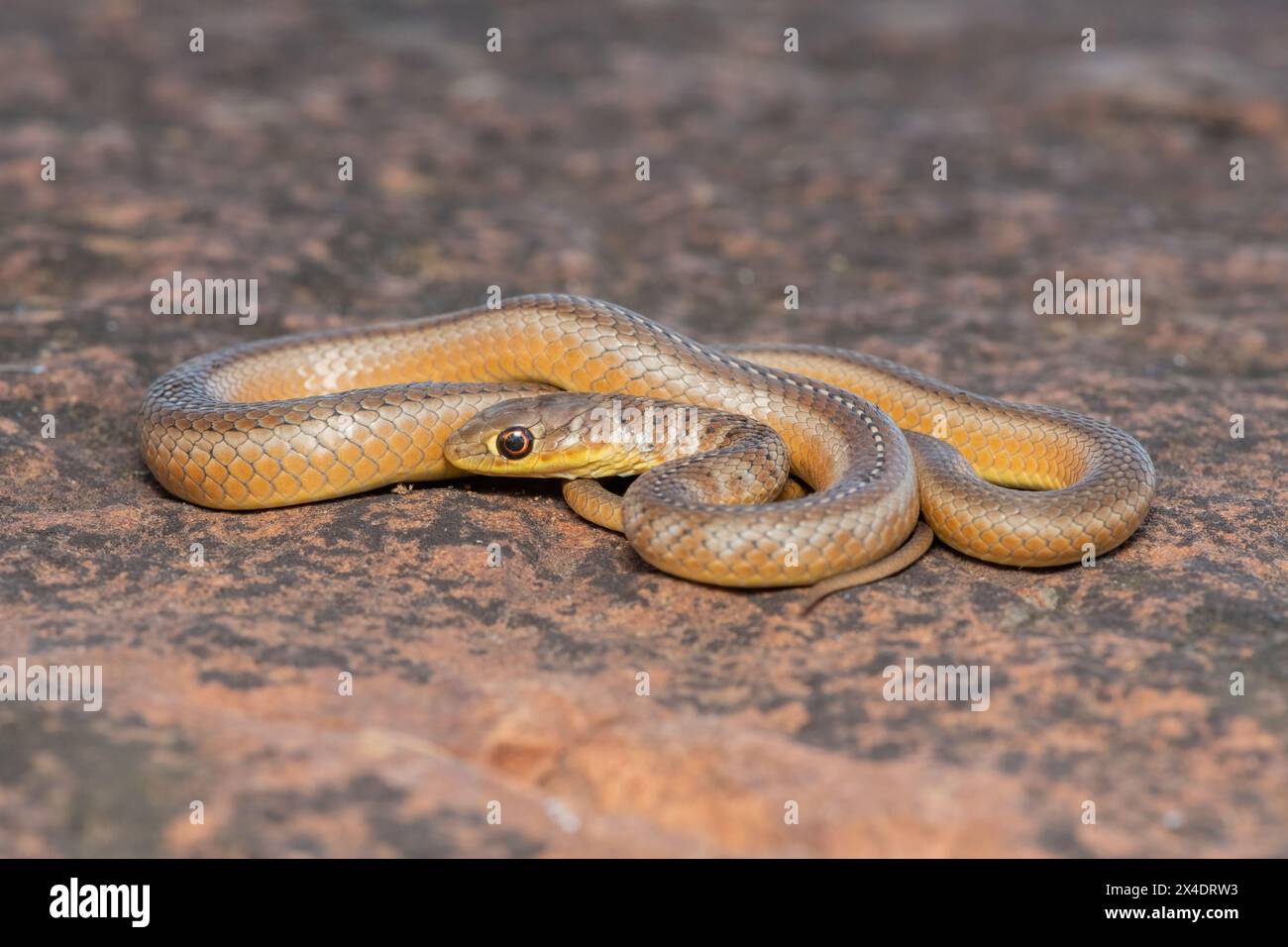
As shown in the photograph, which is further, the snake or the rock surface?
the snake

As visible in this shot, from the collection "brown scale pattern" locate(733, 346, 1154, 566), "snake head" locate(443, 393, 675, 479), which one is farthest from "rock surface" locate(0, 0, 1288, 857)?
"snake head" locate(443, 393, 675, 479)

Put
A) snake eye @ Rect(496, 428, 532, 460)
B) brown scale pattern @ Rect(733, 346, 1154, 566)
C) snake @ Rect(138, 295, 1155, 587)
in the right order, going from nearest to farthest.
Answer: snake @ Rect(138, 295, 1155, 587) < brown scale pattern @ Rect(733, 346, 1154, 566) < snake eye @ Rect(496, 428, 532, 460)

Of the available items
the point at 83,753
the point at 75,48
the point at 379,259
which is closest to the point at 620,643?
the point at 83,753

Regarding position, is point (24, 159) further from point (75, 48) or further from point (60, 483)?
point (60, 483)

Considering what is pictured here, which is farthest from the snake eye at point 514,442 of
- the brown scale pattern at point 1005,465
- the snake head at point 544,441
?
the brown scale pattern at point 1005,465

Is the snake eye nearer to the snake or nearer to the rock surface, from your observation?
the snake

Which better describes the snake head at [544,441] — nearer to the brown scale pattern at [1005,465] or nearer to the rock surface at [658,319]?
the rock surface at [658,319]

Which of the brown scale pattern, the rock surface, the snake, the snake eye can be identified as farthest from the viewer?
the snake eye
